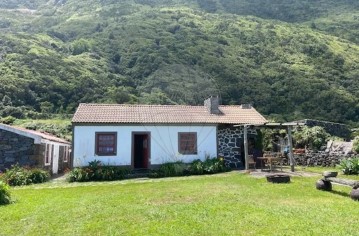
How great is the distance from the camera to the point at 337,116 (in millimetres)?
42000

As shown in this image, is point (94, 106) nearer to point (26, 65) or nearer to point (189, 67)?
point (26, 65)

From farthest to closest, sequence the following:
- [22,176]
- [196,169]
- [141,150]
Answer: [141,150], [196,169], [22,176]

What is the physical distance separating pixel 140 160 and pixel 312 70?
134 feet

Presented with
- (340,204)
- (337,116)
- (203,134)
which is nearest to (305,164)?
(203,134)

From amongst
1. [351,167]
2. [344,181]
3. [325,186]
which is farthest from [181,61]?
[344,181]

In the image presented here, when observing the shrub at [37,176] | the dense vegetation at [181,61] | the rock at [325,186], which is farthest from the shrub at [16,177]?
the dense vegetation at [181,61]

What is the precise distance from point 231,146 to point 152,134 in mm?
4707

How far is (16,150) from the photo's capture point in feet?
58.9

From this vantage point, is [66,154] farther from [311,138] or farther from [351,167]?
[351,167]

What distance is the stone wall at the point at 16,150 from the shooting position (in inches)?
701

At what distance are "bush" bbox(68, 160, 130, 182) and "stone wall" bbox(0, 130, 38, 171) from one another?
2.43m

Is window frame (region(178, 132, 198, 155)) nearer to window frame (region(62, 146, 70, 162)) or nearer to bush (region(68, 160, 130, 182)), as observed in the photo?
bush (region(68, 160, 130, 182))

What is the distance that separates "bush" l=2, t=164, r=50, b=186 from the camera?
15.8 m

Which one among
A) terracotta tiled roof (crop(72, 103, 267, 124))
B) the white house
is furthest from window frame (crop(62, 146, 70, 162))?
the white house
